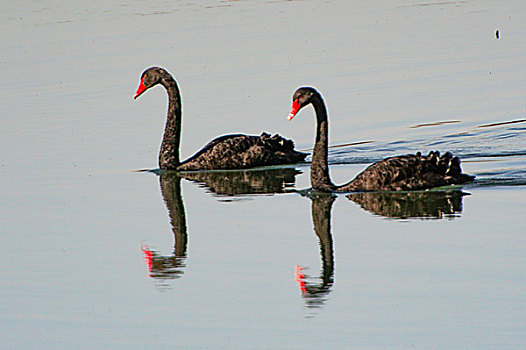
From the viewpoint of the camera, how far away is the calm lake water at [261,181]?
616 centimetres

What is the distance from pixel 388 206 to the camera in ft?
30.3

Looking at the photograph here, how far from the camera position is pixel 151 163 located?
11875mm

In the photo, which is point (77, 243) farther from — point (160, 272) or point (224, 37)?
point (224, 37)

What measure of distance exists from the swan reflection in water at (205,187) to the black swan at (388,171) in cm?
52

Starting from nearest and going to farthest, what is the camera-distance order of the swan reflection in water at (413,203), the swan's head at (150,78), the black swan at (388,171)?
1. the swan reflection in water at (413,203)
2. the black swan at (388,171)
3. the swan's head at (150,78)

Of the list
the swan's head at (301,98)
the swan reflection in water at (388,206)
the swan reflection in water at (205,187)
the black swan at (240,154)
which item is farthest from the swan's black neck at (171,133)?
the swan's head at (301,98)

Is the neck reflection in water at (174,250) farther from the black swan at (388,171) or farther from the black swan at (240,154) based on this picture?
the black swan at (388,171)

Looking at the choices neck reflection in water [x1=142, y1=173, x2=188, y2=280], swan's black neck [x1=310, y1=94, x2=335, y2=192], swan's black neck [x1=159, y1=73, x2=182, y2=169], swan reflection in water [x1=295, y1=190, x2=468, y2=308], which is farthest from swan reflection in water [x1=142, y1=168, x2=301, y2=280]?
swan reflection in water [x1=295, y1=190, x2=468, y2=308]

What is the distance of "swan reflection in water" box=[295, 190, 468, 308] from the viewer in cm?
798

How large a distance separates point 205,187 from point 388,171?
1.93 m

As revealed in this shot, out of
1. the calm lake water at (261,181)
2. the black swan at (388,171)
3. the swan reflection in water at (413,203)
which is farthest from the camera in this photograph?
the black swan at (388,171)

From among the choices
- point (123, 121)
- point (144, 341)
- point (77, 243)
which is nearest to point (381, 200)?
point (77, 243)

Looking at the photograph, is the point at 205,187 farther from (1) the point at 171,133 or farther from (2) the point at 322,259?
(2) the point at 322,259

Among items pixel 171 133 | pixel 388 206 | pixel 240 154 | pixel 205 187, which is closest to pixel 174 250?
pixel 388 206
